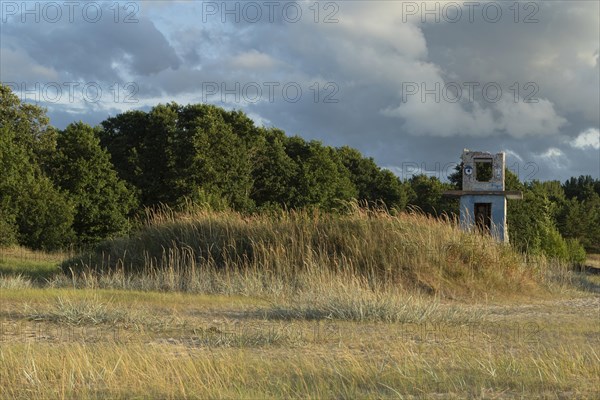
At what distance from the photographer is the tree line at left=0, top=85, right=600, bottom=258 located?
39.9 meters

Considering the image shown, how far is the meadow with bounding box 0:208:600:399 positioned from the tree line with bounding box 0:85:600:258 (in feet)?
45.7

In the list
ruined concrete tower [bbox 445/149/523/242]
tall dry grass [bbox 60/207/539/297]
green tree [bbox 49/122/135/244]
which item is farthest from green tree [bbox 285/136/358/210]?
tall dry grass [bbox 60/207/539/297]

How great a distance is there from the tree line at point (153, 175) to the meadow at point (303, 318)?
1392cm

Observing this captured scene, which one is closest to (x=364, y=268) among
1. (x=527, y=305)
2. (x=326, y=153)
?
(x=527, y=305)

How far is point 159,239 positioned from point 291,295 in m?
6.86

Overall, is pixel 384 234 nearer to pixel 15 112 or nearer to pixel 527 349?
pixel 527 349

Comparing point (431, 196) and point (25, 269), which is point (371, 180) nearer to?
point (431, 196)

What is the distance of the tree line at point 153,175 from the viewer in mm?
39906

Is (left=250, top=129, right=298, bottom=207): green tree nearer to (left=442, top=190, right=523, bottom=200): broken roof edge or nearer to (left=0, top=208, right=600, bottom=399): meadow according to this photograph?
(left=442, top=190, right=523, bottom=200): broken roof edge

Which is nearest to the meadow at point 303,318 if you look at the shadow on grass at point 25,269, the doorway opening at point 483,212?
the shadow on grass at point 25,269

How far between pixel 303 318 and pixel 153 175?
134 ft

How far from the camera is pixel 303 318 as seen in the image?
10289 mm

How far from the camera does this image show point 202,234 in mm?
19031

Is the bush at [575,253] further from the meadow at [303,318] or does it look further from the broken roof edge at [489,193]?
the meadow at [303,318]
